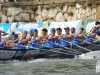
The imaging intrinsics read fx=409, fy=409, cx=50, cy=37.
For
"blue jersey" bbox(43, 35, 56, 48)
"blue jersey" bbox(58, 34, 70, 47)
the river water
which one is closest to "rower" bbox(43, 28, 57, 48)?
"blue jersey" bbox(43, 35, 56, 48)

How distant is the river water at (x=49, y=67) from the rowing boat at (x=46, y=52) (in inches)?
10.6

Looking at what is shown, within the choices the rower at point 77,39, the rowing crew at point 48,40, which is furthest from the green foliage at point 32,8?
the rower at point 77,39

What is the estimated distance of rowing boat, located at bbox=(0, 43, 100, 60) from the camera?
17109mm

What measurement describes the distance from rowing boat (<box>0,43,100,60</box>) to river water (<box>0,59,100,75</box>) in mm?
269

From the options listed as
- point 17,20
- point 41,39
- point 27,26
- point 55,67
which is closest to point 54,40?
point 41,39

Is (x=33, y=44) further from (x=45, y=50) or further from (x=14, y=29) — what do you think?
(x=14, y=29)

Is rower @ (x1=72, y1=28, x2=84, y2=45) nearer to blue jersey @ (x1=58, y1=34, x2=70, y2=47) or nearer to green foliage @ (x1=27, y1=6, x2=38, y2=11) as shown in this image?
blue jersey @ (x1=58, y1=34, x2=70, y2=47)

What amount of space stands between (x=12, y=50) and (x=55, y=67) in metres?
2.51

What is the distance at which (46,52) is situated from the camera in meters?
18.1

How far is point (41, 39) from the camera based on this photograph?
18594 millimetres

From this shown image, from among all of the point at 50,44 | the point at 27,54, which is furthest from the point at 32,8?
the point at 27,54

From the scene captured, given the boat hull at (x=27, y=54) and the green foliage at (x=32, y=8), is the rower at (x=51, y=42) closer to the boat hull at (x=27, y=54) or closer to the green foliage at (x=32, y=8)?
the boat hull at (x=27, y=54)

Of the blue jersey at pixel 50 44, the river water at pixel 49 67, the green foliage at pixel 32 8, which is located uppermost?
the green foliage at pixel 32 8

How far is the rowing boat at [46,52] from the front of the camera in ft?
56.1
